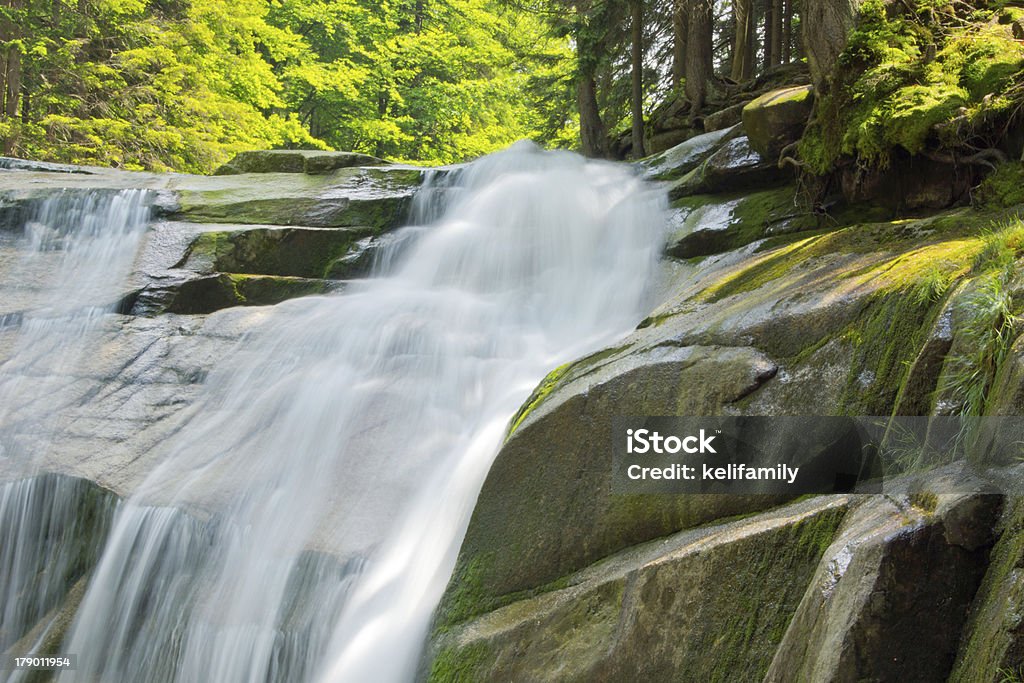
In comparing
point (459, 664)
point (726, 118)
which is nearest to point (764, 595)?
point (459, 664)

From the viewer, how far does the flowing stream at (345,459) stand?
5641 mm

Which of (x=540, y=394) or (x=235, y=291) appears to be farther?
(x=235, y=291)

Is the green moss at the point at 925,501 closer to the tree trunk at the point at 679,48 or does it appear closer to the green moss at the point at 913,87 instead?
the green moss at the point at 913,87

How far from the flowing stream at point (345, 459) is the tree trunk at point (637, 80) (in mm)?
3779

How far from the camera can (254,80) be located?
2036 centimetres

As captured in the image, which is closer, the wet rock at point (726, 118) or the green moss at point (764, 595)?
the green moss at point (764, 595)

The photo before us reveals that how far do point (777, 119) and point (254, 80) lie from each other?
15495mm

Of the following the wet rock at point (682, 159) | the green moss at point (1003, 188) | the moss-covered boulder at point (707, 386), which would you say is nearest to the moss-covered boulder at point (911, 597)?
the moss-covered boulder at point (707, 386)

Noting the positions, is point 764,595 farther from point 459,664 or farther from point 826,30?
point 826,30

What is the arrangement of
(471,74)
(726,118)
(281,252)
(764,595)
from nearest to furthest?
1. (764,595)
2. (281,252)
3. (726,118)
4. (471,74)

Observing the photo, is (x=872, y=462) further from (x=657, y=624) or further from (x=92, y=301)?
(x=92, y=301)

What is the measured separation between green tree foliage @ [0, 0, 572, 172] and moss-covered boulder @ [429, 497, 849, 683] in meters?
12.8

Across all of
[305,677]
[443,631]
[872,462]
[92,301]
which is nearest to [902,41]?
[872,462]

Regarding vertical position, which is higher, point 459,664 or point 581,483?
point 581,483
